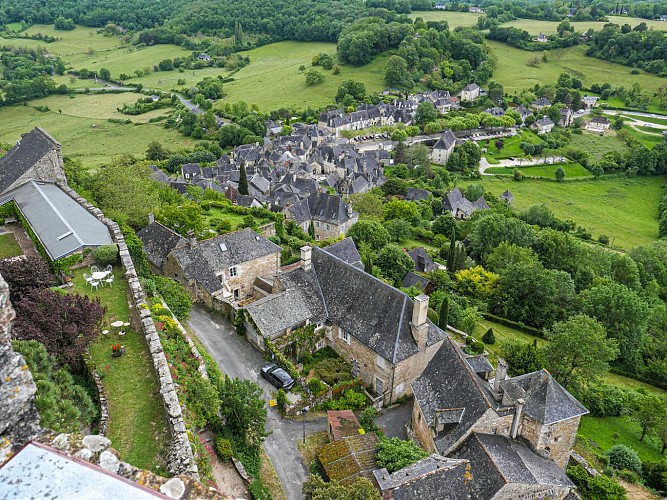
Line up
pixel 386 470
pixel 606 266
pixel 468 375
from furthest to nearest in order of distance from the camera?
pixel 606 266 < pixel 468 375 < pixel 386 470

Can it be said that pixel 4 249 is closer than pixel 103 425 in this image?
No

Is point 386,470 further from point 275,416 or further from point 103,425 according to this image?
point 103,425

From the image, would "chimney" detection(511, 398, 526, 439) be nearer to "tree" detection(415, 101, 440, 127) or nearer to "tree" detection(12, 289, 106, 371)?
"tree" detection(12, 289, 106, 371)

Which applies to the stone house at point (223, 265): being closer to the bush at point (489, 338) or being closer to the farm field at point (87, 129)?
the bush at point (489, 338)

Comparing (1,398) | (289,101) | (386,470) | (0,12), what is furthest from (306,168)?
(0,12)

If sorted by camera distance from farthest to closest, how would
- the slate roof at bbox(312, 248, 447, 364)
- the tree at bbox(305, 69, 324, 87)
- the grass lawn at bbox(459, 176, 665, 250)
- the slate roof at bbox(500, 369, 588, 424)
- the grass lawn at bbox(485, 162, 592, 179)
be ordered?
the tree at bbox(305, 69, 324, 87) < the grass lawn at bbox(485, 162, 592, 179) < the grass lawn at bbox(459, 176, 665, 250) < the slate roof at bbox(312, 248, 447, 364) < the slate roof at bbox(500, 369, 588, 424)

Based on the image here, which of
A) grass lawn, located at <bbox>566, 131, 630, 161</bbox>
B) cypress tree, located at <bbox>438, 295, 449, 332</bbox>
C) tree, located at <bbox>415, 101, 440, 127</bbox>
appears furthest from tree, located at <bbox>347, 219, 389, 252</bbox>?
tree, located at <bbox>415, 101, 440, 127</bbox>

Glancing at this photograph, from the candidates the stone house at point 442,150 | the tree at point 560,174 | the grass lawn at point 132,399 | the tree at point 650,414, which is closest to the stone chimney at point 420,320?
the grass lawn at point 132,399
